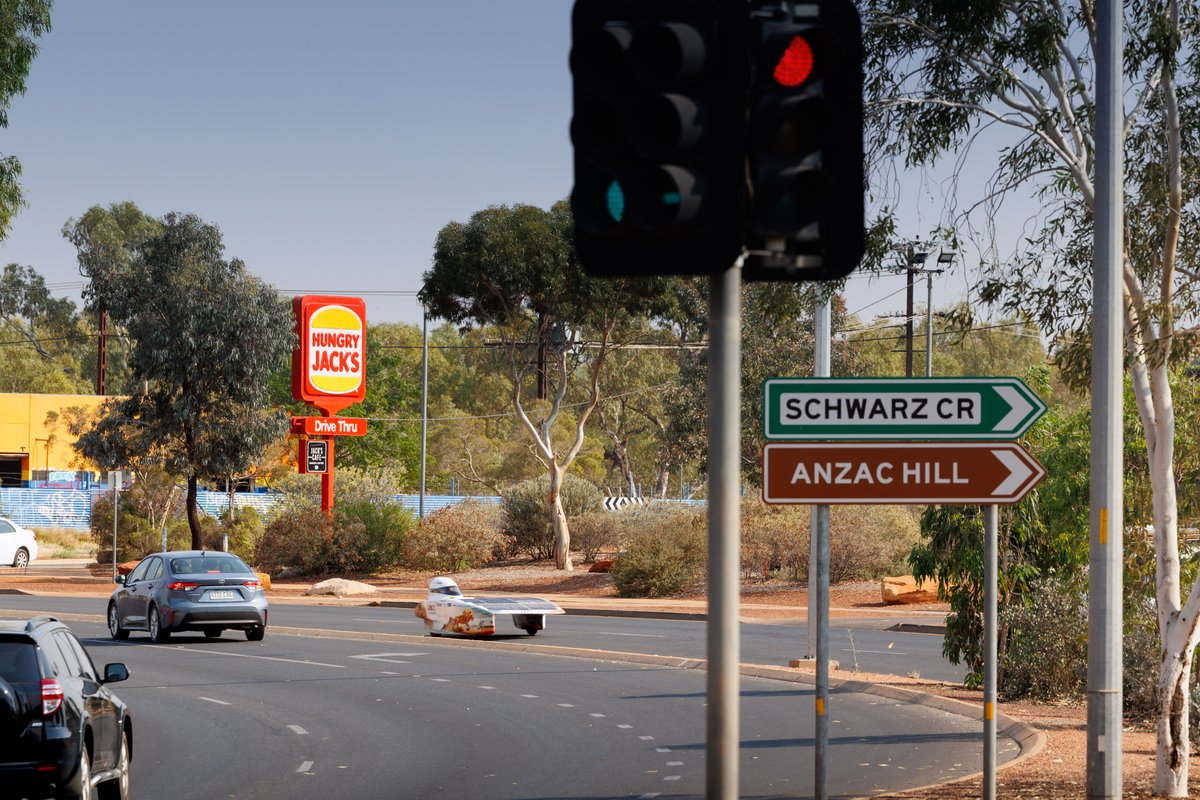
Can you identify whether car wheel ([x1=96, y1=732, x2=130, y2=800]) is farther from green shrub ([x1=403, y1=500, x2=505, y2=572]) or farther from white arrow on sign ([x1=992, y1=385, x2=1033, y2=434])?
green shrub ([x1=403, y1=500, x2=505, y2=572])

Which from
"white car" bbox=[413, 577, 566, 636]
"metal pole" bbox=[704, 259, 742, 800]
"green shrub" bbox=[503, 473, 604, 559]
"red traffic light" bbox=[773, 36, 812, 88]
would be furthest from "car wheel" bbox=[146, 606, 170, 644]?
"green shrub" bbox=[503, 473, 604, 559]

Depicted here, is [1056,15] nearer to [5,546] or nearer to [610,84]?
[610,84]

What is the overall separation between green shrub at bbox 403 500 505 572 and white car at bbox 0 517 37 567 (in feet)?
40.8

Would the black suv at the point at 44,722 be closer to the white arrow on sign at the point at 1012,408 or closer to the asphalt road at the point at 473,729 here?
the asphalt road at the point at 473,729

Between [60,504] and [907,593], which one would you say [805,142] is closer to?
[907,593]

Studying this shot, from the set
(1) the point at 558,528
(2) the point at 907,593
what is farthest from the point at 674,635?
(1) the point at 558,528

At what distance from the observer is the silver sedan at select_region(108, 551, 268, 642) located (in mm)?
24484

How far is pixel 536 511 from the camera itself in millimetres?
48406

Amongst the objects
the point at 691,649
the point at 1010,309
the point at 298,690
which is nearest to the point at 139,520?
the point at 691,649

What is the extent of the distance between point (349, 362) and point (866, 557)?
1798cm

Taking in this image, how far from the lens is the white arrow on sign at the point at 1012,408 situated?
8.36 m

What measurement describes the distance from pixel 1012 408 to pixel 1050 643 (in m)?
8.88

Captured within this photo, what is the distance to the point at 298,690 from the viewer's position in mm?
18391

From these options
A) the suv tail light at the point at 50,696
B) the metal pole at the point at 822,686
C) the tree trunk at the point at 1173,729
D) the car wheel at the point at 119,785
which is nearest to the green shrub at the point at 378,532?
the car wheel at the point at 119,785
